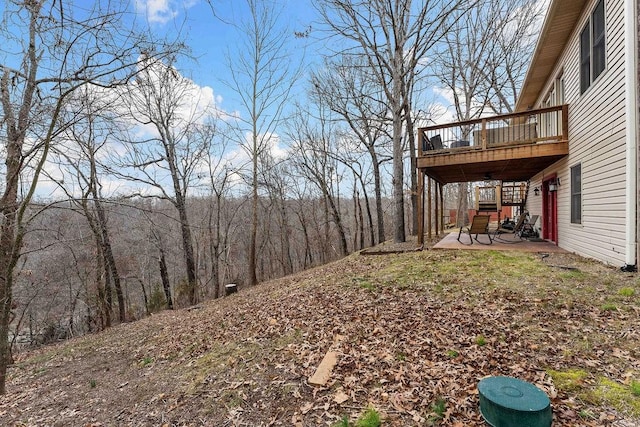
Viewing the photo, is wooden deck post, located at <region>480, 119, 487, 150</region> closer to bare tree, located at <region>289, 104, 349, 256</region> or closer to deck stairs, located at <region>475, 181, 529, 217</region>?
deck stairs, located at <region>475, 181, 529, 217</region>

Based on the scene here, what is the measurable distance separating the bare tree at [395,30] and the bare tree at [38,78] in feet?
27.3

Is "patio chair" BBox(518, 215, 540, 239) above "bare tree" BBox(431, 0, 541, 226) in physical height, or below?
below

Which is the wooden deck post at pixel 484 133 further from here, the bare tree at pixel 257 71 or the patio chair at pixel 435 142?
the bare tree at pixel 257 71

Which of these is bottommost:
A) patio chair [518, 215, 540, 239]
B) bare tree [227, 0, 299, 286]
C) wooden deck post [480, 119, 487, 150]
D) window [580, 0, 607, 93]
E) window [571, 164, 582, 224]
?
patio chair [518, 215, 540, 239]

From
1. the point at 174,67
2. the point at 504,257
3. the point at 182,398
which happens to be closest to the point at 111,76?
the point at 174,67

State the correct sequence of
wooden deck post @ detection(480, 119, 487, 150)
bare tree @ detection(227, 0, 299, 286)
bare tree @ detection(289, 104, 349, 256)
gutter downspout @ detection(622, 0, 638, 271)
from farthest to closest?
bare tree @ detection(289, 104, 349, 256), bare tree @ detection(227, 0, 299, 286), wooden deck post @ detection(480, 119, 487, 150), gutter downspout @ detection(622, 0, 638, 271)

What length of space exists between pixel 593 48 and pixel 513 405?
7.07 m

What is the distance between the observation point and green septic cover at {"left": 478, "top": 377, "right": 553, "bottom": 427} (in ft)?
6.56

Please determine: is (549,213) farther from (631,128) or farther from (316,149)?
(316,149)

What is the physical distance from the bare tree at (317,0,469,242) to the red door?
430 cm

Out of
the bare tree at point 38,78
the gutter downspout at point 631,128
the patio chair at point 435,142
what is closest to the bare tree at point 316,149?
the patio chair at point 435,142

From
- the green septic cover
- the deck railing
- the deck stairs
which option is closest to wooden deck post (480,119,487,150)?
the deck railing

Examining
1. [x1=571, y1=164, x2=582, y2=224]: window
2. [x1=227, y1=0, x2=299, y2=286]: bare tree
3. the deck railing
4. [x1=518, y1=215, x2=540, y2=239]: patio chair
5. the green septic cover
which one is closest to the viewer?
the green septic cover

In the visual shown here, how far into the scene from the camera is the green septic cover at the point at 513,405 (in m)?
2.00
